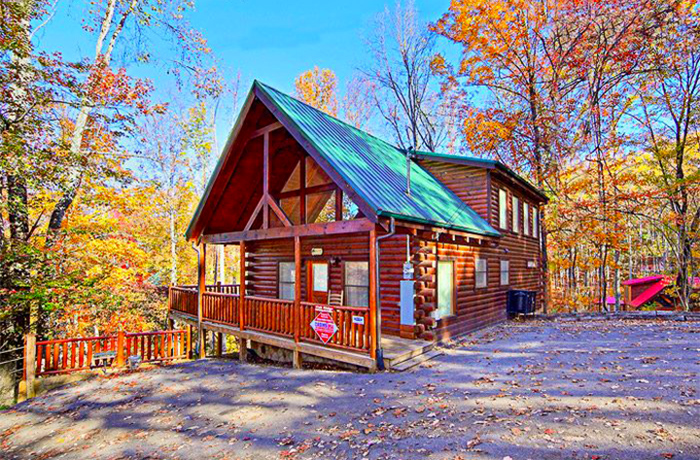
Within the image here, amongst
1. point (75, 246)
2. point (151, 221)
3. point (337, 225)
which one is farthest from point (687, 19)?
point (151, 221)

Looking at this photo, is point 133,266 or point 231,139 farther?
point 133,266

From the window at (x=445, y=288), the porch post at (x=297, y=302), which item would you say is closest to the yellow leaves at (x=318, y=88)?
the window at (x=445, y=288)

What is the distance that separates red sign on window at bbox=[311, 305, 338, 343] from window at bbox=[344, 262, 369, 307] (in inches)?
92.9

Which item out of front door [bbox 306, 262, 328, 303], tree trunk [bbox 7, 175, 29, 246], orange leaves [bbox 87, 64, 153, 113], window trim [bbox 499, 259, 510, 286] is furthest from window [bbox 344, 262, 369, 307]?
tree trunk [bbox 7, 175, 29, 246]

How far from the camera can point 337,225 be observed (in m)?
7.48

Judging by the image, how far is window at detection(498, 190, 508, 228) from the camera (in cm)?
1310

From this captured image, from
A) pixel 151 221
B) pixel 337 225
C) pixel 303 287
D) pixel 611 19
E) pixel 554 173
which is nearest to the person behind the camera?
pixel 337 225

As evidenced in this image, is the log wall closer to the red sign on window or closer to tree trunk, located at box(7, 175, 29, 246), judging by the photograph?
the red sign on window

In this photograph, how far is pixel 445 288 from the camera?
971 centimetres

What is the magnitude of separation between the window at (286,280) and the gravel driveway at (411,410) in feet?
11.5

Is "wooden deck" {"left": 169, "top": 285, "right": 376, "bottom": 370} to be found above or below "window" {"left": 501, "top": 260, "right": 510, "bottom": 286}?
below

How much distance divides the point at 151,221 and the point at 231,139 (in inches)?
555

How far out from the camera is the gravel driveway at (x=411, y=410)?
4051mm

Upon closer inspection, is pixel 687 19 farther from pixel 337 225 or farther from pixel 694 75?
pixel 337 225
